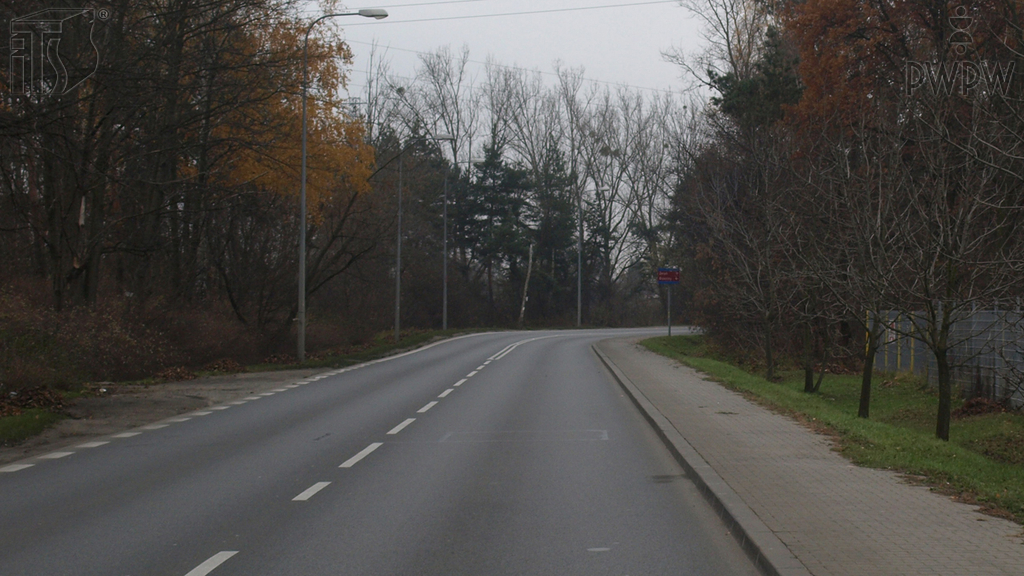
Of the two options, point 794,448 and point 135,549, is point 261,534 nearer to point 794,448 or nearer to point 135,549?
point 135,549

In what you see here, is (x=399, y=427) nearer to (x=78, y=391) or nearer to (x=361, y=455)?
(x=361, y=455)

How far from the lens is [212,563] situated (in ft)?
19.8

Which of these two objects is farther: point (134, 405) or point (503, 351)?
point (503, 351)

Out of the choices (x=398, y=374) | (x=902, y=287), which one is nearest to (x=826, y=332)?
(x=902, y=287)

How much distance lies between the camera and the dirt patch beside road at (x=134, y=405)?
1188 cm

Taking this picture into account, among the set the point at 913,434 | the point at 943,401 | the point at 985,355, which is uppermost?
the point at 985,355

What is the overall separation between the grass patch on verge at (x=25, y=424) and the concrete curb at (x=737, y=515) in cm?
841

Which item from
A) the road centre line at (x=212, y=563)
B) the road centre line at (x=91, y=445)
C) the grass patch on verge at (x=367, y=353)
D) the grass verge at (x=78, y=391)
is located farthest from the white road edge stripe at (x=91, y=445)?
the grass patch on verge at (x=367, y=353)

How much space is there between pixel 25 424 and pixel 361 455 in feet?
16.7

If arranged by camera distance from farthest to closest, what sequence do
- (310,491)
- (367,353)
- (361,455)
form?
(367,353)
(361,455)
(310,491)

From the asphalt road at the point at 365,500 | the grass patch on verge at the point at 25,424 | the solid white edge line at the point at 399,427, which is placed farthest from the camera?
the solid white edge line at the point at 399,427

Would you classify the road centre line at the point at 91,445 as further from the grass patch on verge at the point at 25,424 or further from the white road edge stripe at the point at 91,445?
the grass patch on verge at the point at 25,424

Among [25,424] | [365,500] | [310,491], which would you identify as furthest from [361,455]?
[25,424]

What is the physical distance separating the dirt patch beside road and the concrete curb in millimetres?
7696
